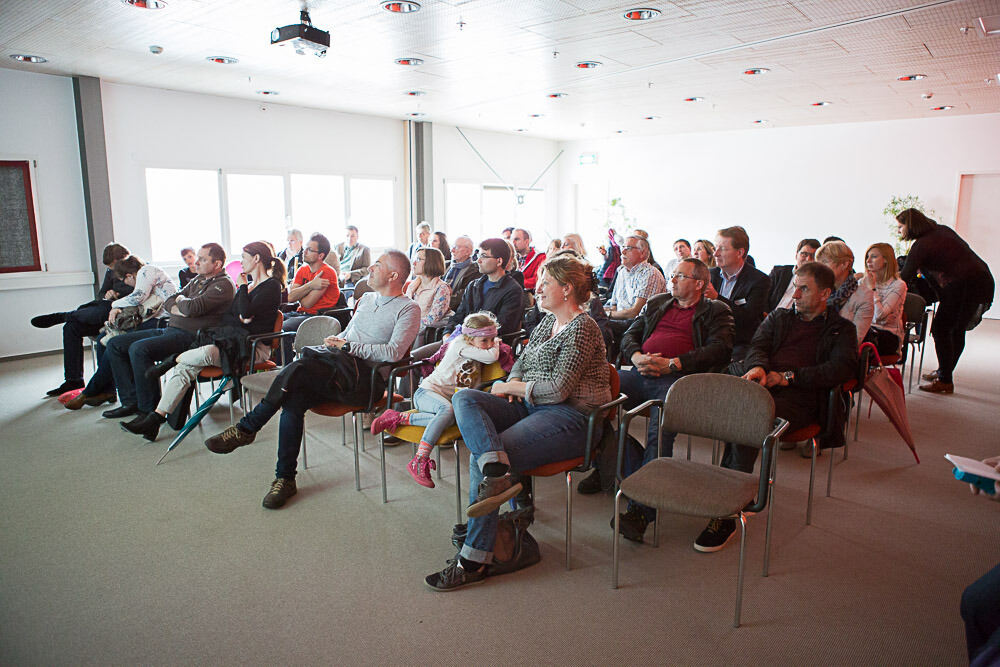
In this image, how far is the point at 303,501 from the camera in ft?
11.5

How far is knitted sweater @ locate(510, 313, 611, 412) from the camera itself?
9.33 feet

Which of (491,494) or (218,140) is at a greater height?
(218,140)

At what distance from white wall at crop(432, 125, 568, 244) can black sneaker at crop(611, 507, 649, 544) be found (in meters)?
9.11

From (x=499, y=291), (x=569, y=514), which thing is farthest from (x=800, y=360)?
(x=499, y=291)

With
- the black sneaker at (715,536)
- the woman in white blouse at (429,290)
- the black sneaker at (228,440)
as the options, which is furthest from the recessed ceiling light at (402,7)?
the black sneaker at (715,536)

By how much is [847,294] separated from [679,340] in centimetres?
135

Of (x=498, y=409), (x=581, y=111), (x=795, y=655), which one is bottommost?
(x=795, y=655)

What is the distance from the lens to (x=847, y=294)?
416 cm

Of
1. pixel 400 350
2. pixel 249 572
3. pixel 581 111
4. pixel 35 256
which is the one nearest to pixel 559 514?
pixel 400 350

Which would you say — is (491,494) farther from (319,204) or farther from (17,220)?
(319,204)

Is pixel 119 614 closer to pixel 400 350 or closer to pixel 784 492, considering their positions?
pixel 400 350

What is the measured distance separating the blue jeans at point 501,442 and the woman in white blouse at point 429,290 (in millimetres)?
2142

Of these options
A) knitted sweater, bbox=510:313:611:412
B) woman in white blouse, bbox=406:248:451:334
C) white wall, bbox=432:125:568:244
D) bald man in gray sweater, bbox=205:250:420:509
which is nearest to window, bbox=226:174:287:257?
white wall, bbox=432:125:568:244

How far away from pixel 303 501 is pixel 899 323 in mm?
→ 4343
